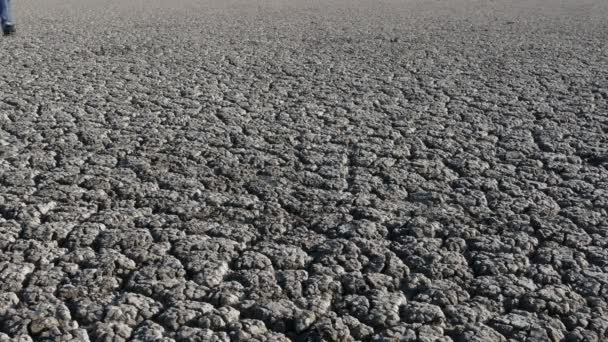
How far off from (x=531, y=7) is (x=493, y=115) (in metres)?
5.91

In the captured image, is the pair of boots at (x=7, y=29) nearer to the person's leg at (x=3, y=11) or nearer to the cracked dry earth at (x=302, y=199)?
the person's leg at (x=3, y=11)

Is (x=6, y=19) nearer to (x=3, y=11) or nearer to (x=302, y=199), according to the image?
(x=3, y=11)

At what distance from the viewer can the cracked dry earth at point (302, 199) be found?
1.47 metres

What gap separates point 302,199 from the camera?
2094 mm

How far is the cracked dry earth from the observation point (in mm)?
1471

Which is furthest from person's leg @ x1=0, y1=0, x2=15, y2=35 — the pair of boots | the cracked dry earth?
the cracked dry earth

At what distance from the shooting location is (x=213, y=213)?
→ 1.98 m

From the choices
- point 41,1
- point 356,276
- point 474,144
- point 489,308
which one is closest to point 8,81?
point 474,144

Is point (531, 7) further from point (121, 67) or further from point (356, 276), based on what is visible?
point (356, 276)

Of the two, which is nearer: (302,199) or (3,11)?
(302,199)

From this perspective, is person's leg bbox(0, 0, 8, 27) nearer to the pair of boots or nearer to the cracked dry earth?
the pair of boots

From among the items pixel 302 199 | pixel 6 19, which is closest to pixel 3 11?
pixel 6 19

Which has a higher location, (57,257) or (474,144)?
(474,144)

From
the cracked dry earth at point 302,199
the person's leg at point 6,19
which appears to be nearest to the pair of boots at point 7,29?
the person's leg at point 6,19
